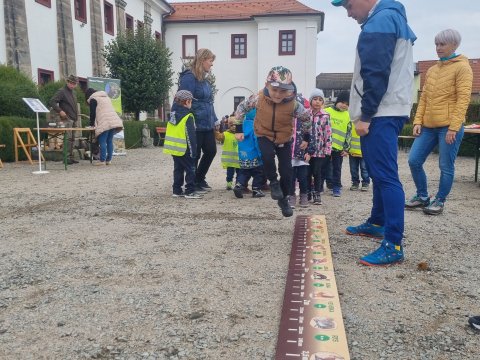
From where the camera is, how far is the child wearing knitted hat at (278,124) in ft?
14.6

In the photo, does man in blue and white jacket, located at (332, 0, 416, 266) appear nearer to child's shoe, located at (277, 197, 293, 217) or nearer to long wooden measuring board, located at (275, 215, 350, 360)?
long wooden measuring board, located at (275, 215, 350, 360)

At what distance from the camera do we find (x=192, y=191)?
6191mm

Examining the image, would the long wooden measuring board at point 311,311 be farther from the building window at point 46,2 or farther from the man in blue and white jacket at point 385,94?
the building window at point 46,2

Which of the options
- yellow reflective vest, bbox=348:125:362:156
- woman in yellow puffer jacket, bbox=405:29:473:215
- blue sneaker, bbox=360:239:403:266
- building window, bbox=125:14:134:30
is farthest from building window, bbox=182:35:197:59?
blue sneaker, bbox=360:239:403:266

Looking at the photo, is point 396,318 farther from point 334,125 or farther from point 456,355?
point 334,125

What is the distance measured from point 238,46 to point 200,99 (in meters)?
26.8

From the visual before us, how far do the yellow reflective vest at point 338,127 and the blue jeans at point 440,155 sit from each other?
4.77 ft

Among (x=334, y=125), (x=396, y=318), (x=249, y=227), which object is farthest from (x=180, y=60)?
(x=396, y=318)

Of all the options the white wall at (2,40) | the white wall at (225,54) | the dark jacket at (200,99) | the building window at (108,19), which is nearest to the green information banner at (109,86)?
the white wall at (2,40)

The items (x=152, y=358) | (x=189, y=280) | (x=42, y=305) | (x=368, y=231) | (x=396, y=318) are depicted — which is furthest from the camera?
(x=368, y=231)

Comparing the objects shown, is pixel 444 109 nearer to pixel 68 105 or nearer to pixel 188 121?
pixel 188 121

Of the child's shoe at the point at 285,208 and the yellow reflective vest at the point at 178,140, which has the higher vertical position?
the yellow reflective vest at the point at 178,140

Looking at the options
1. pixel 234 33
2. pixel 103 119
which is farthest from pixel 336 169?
pixel 234 33

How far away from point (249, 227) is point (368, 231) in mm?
1112
